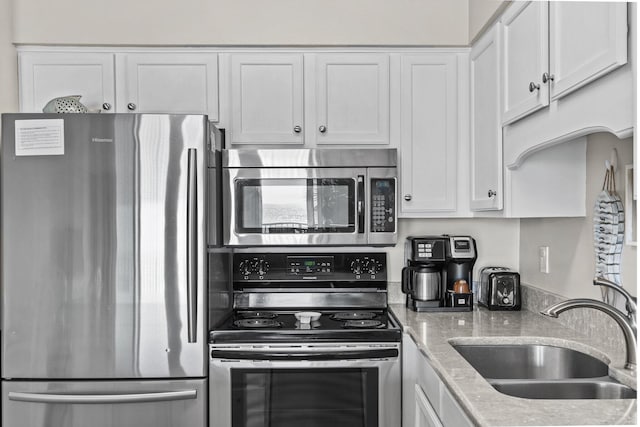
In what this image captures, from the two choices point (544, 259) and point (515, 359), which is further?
point (544, 259)

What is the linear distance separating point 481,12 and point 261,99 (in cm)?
102

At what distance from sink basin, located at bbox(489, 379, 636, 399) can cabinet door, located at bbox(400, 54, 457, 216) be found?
116 centimetres

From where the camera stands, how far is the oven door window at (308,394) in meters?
2.20

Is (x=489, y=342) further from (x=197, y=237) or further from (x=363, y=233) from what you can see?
(x=197, y=237)

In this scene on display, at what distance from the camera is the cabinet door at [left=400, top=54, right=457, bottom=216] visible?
2.58 metres

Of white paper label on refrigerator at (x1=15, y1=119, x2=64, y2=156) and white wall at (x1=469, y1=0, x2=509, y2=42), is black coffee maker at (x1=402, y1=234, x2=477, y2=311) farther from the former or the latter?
white paper label on refrigerator at (x1=15, y1=119, x2=64, y2=156)

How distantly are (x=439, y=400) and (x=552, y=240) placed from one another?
1083mm

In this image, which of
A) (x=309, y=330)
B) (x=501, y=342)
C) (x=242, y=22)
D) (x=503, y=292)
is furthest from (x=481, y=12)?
(x=309, y=330)

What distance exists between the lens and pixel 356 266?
2.75 meters

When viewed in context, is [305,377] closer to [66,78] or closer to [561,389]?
[561,389]

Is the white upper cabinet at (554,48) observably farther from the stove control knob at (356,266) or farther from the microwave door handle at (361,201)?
the stove control knob at (356,266)

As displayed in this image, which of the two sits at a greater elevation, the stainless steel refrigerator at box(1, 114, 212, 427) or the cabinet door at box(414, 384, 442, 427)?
the stainless steel refrigerator at box(1, 114, 212, 427)

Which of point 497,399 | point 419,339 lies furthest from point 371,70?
point 497,399

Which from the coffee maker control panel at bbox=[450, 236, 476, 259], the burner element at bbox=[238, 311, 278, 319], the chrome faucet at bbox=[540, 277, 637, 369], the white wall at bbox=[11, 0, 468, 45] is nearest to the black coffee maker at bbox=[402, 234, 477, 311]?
the coffee maker control panel at bbox=[450, 236, 476, 259]
